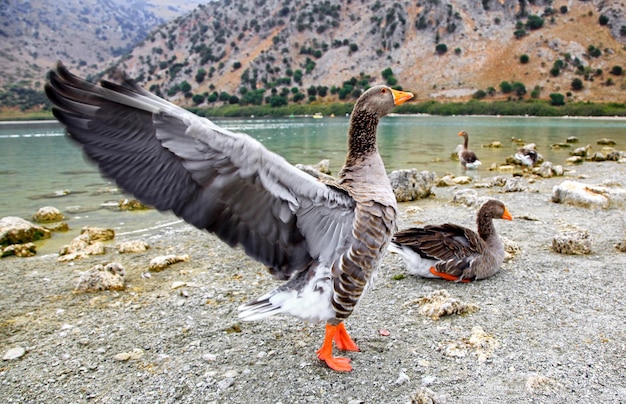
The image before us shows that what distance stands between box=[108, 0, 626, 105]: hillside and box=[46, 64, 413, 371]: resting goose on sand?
93.1 metres

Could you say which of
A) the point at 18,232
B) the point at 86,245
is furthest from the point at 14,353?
the point at 18,232

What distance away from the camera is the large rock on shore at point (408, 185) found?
510 inches

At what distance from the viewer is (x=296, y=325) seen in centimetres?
543

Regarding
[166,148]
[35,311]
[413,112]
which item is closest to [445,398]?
[166,148]

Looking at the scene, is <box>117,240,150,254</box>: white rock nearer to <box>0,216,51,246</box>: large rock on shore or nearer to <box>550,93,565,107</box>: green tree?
<box>0,216,51,246</box>: large rock on shore

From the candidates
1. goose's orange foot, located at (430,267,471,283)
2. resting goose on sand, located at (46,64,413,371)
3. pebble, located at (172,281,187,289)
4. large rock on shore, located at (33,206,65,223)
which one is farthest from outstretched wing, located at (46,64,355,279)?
large rock on shore, located at (33,206,65,223)

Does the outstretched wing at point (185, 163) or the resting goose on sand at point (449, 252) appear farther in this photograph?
the resting goose on sand at point (449, 252)


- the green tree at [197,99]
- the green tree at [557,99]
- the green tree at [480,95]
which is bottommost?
the green tree at [557,99]

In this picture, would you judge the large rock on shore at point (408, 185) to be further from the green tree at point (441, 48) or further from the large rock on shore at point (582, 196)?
the green tree at point (441, 48)

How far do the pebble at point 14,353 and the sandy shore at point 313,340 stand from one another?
0.28ft

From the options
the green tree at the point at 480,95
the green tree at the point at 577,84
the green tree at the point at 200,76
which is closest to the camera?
the green tree at the point at 577,84

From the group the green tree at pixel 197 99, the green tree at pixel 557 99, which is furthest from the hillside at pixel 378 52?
the green tree at pixel 557 99

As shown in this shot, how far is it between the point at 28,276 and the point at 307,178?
6540 millimetres

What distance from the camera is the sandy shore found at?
402 centimetres
